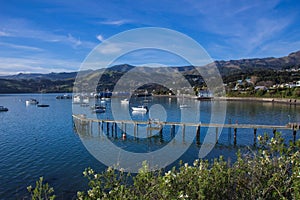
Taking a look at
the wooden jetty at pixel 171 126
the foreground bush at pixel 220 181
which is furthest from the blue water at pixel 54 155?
the foreground bush at pixel 220 181

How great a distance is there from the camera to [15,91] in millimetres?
167250

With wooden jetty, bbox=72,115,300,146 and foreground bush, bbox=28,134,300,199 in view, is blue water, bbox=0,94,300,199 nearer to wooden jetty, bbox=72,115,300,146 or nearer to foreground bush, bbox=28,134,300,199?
wooden jetty, bbox=72,115,300,146

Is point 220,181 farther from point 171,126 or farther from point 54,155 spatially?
point 171,126

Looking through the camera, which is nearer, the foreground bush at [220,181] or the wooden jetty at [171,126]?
the foreground bush at [220,181]

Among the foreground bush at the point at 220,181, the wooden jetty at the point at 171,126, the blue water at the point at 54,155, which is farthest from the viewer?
the wooden jetty at the point at 171,126

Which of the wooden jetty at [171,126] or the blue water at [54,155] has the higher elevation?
the wooden jetty at [171,126]

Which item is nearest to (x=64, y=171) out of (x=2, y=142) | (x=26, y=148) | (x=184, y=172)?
(x=26, y=148)

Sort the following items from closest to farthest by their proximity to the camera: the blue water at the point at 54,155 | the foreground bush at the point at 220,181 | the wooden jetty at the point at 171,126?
1. the foreground bush at the point at 220,181
2. the blue water at the point at 54,155
3. the wooden jetty at the point at 171,126

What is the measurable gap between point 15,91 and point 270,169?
192199 mm

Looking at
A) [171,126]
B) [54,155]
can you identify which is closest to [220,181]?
[54,155]

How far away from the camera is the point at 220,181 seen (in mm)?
4023

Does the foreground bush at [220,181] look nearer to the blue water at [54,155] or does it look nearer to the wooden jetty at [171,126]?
the blue water at [54,155]

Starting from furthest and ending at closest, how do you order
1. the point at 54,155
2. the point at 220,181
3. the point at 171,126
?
1. the point at 171,126
2. the point at 54,155
3. the point at 220,181

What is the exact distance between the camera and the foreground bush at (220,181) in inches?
144
